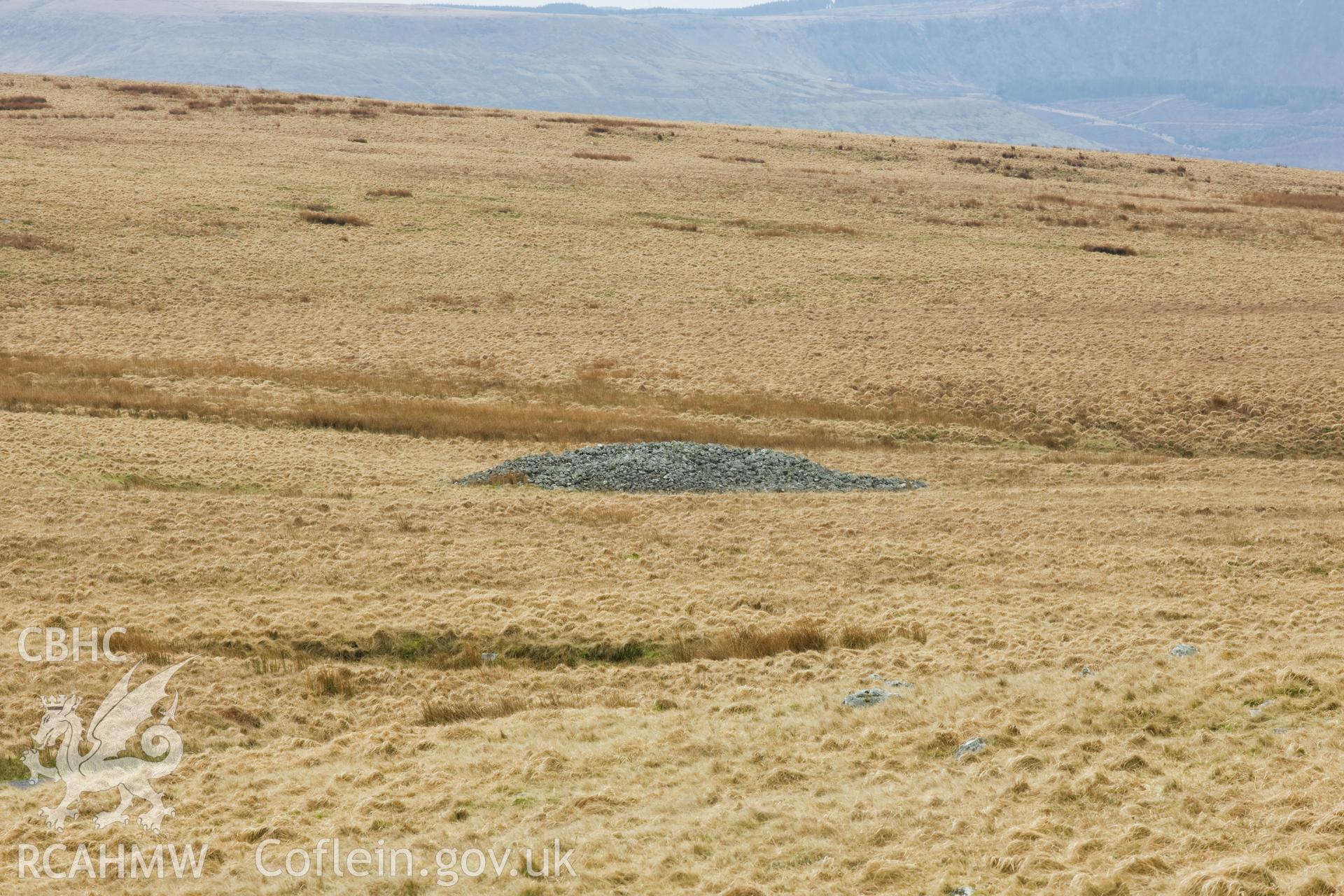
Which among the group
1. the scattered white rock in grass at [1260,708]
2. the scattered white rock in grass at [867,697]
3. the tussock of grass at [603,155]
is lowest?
the scattered white rock in grass at [867,697]

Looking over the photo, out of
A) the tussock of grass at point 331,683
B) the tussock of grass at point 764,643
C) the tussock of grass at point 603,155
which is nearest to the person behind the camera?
the tussock of grass at point 331,683

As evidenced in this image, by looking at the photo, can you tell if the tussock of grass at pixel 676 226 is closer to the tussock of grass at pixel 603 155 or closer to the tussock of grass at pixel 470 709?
the tussock of grass at pixel 603 155

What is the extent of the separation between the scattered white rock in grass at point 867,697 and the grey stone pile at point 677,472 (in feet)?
45.5

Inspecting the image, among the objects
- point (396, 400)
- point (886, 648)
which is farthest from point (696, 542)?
point (396, 400)

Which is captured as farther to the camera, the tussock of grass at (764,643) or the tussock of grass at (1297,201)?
the tussock of grass at (1297,201)

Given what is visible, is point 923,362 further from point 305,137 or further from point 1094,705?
point 305,137

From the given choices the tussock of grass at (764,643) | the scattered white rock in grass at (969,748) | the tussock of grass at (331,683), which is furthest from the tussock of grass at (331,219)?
the scattered white rock in grass at (969,748)

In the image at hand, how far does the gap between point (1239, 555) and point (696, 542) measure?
35.9 feet

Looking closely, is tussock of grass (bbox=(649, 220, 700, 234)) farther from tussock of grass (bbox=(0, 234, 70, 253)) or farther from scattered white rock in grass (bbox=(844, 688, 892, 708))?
scattered white rock in grass (bbox=(844, 688, 892, 708))

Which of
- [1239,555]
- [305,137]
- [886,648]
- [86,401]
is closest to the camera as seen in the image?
[886,648]

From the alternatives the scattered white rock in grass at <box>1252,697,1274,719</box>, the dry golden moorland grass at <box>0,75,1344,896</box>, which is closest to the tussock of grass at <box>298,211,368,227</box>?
the dry golden moorland grass at <box>0,75,1344,896</box>

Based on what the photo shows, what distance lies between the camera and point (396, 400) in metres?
37.9

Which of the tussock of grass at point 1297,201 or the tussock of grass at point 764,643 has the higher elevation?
the tussock of grass at point 1297,201

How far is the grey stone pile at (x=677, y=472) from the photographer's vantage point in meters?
29.1
